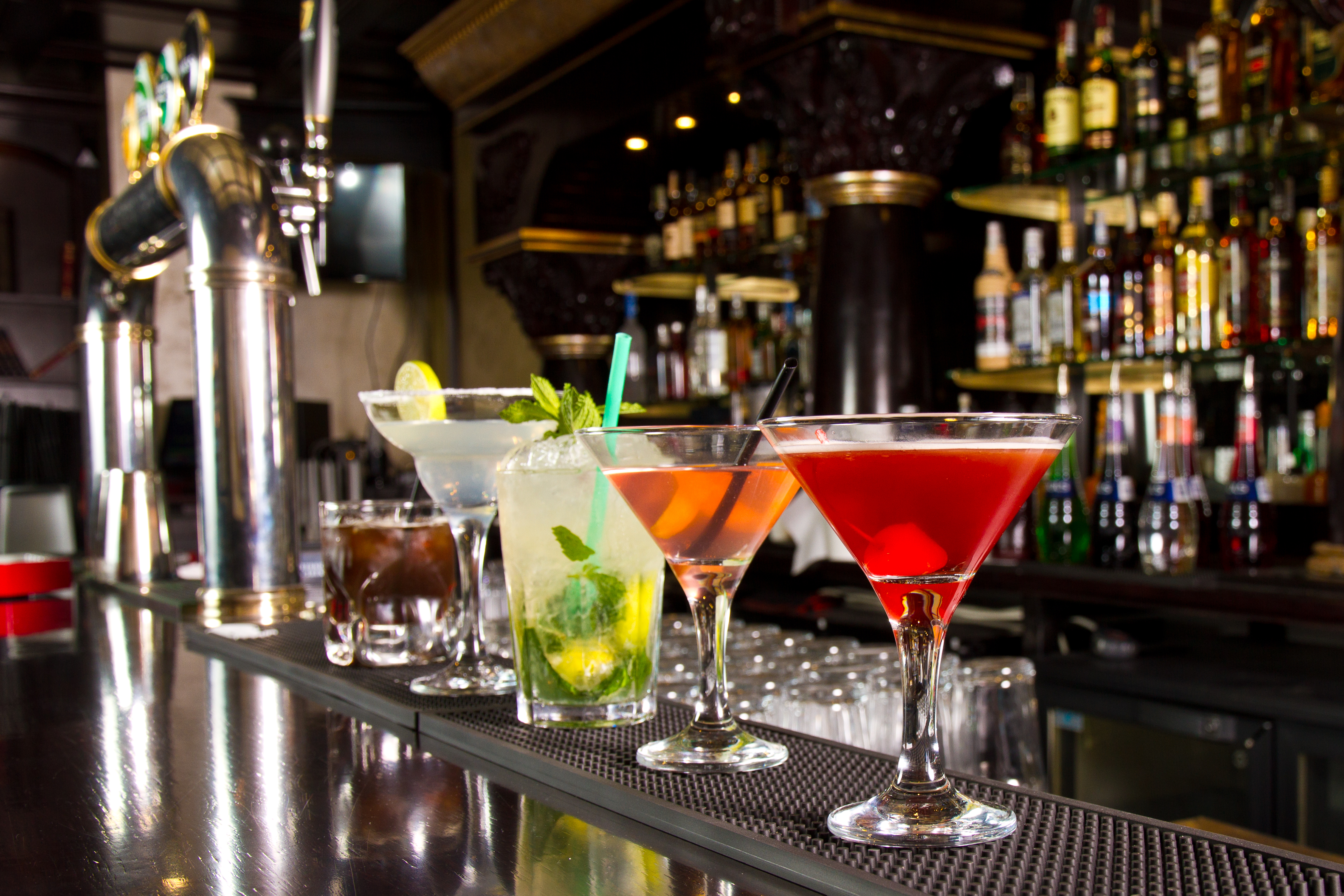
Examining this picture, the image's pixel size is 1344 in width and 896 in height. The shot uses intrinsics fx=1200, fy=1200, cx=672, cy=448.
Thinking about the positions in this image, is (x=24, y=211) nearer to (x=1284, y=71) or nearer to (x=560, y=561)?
(x=1284, y=71)

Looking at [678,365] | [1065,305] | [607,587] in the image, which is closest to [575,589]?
[607,587]

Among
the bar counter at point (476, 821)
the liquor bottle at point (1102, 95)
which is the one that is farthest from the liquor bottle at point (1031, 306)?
the bar counter at point (476, 821)

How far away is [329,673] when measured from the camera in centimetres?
105

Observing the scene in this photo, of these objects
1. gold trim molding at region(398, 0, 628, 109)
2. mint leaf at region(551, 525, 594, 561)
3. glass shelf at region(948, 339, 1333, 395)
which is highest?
gold trim molding at region(398, 0, 628, 109)

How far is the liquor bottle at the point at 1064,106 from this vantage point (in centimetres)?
247

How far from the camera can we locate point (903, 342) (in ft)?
8.75

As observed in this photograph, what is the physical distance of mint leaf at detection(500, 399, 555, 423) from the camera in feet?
2.83

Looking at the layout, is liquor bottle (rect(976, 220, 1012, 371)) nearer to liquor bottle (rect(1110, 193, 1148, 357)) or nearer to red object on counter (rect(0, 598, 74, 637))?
liquor bottle (rect(1110, 193, 1148, 357))

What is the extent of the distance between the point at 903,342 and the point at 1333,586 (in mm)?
1022

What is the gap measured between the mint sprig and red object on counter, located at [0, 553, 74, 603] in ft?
4.05

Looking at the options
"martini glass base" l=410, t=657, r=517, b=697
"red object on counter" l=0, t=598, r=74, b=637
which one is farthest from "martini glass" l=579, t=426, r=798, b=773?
"red object on counter" l=0, t=598, r=74, b=637

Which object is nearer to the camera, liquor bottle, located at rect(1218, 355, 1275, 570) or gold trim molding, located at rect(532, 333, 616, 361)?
liquor bottle, located at rect(1218, 355, 1275, 570)

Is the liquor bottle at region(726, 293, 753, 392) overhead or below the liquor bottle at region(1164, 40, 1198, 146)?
below

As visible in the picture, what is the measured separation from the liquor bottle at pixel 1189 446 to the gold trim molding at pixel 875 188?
2.24ft
